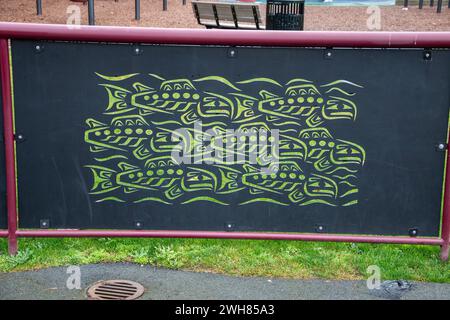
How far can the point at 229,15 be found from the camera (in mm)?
13195

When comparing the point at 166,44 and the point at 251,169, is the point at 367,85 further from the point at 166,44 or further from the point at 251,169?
the point at 166,44

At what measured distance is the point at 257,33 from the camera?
4172 millimetres

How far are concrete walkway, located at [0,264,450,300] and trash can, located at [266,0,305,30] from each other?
A: 8.13 m

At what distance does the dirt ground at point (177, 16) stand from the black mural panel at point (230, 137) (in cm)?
1124

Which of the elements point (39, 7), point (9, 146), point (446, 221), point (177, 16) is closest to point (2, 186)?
point (9, 146)

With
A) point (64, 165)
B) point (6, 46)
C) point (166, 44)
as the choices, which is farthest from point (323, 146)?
point (6, 46)

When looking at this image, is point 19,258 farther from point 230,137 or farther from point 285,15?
point 285,15

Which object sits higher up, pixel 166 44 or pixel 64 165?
pixel 166 44

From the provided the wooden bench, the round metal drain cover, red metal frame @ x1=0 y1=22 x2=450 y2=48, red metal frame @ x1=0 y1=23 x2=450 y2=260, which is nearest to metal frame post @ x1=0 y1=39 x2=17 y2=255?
red metal frame @ x1=0 y1=23 x2=450 y2=260

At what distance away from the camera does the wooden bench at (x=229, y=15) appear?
12.6 meters

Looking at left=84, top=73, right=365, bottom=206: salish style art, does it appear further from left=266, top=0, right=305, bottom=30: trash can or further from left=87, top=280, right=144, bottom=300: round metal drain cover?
left=266, top=0, right=305, bottom=30: trash can

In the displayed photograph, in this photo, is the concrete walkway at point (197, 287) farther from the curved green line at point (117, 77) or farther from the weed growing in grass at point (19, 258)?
the curved green line at point (117, 77)
